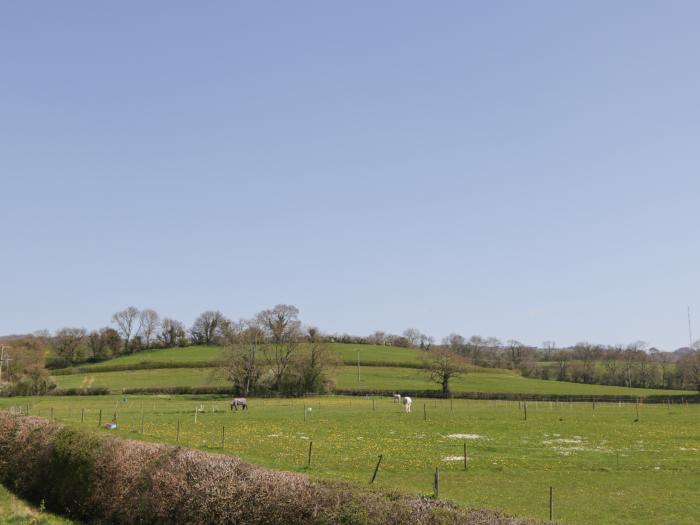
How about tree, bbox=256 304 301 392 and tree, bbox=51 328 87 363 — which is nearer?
tree, bbox=256 304 301 392

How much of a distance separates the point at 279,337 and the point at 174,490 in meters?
97.3

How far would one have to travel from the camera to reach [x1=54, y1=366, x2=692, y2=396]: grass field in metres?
129

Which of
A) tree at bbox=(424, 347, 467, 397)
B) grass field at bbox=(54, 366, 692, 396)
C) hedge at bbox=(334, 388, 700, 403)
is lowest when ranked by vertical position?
hedge at bbox=(334, 388, 700, 403)

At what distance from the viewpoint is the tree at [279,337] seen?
112250 mm

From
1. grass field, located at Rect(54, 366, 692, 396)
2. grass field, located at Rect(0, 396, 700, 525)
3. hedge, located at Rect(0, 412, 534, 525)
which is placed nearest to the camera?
hedge, located at Rect(0, 412, 534, 525)

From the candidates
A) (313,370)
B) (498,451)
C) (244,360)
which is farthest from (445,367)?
(498,451)

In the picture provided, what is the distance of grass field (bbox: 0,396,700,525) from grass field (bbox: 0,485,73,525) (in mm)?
5860

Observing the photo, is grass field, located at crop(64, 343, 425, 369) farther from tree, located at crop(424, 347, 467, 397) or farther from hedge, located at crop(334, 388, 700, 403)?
hedge, located at crop(334, 388, 700, 403)

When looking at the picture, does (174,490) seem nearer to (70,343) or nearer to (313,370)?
(313,370)

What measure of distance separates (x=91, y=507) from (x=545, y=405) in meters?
85.3

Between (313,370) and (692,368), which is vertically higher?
(692,368)

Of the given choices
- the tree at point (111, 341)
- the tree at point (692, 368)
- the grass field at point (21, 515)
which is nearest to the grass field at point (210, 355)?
the tree at point (111, 341)

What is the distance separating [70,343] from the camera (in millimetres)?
172250

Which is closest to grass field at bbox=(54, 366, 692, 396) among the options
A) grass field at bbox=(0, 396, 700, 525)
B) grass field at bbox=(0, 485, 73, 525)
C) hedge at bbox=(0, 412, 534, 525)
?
grass field at bbox=(0, 396, 700, 525)
